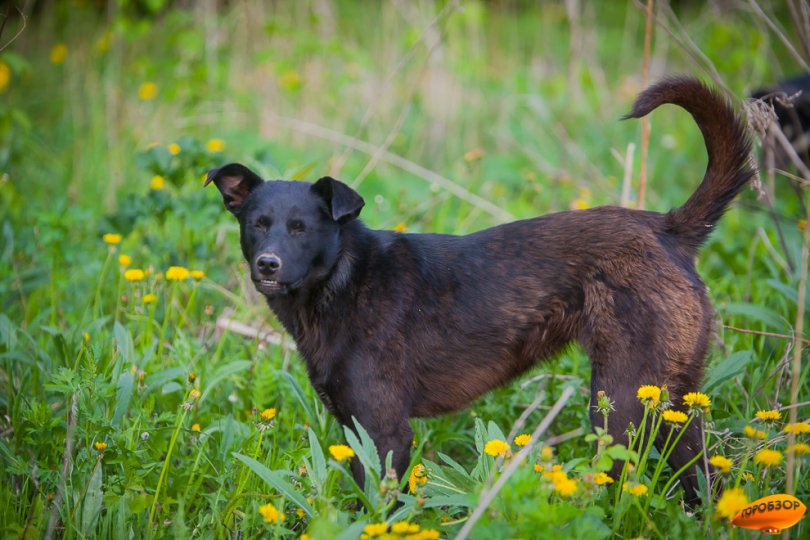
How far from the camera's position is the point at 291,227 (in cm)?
289

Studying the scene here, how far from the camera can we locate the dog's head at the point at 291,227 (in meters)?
2.79

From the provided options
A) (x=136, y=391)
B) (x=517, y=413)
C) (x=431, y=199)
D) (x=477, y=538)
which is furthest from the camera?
(x=431, y=199)

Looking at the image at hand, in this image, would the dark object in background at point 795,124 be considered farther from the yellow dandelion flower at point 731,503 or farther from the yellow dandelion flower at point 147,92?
the yellow dandelion flower at point 147,92

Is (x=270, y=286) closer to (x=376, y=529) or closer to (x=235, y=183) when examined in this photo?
(x=235, y=183)

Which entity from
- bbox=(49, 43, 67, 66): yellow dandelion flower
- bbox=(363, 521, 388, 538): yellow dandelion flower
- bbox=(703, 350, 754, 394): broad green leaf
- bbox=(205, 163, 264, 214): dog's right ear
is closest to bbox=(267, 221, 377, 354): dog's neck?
bbox=(205, 163, 264, 214): dog's right ear

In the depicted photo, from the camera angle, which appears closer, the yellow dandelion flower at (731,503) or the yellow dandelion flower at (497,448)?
the yellow dandelion flower at (731,503)

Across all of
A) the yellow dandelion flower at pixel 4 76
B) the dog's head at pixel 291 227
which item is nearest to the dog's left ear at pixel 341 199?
the dog's head at pixel 291 227

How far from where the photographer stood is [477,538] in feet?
6.66

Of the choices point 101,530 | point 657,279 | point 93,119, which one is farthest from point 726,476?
point 93,119

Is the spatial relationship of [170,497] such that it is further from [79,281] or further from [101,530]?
[79,281]

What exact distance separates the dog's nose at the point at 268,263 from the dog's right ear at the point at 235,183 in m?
0.42

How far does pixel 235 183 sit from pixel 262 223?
32cm

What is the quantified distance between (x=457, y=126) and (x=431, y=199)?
1.89 meters

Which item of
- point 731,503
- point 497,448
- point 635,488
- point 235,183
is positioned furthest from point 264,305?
point 731,503
